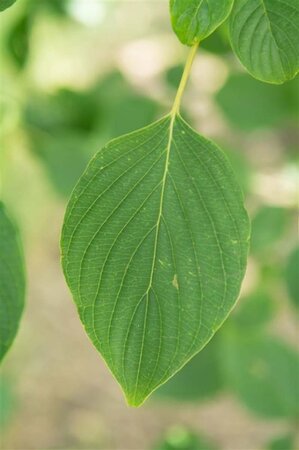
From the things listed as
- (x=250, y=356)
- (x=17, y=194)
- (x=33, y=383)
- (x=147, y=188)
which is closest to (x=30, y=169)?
(x=17, y=194)

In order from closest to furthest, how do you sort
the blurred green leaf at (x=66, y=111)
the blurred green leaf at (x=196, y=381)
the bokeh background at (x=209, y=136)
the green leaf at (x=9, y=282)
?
the green leaf at (x=9, y=282), the bokeh background at (x=209, y=136), the blurred green leaf at (x=196, y=381), the blurred green leaf at (x=66, y=111)

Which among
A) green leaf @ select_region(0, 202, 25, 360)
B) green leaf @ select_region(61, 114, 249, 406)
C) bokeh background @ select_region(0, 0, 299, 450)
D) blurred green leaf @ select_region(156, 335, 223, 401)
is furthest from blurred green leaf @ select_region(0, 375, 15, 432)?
green leaf @ select_region(61, 114, 249, 406)

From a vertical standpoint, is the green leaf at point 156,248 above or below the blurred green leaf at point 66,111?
below

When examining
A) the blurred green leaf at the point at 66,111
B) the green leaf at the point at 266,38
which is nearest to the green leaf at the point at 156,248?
the green leaf at the point at 266,38

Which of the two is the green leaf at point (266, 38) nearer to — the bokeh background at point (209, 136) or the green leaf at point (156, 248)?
the green leaf at point (156, 248)

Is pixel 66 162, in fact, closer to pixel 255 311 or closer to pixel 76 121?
pixel 76 121

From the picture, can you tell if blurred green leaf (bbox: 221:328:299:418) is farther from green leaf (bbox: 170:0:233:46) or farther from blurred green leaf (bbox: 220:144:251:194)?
green leaf (bbox: 170:0:233:46)

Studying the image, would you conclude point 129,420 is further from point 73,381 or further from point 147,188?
point 147,188
